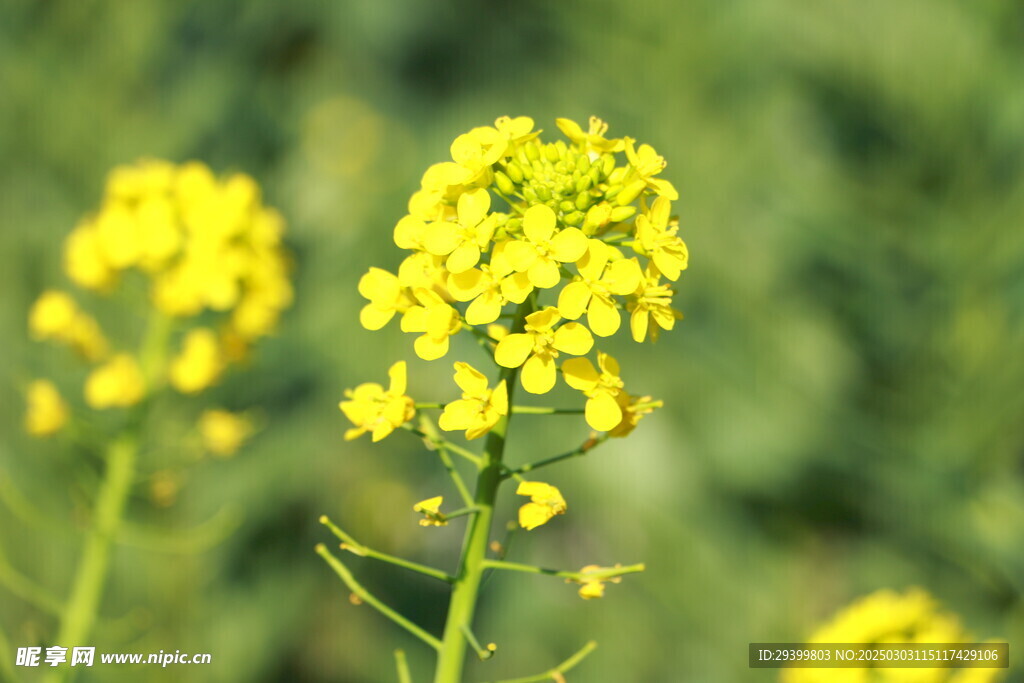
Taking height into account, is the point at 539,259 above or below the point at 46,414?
below

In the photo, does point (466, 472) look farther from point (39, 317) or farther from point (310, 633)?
point (39, 317)

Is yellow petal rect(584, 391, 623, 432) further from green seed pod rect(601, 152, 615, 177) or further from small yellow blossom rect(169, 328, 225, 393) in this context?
small yellow blossom rect(169, 328, 225, 393)

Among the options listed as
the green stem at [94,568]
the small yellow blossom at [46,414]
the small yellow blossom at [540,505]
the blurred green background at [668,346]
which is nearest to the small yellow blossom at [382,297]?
the small yellow blossom at [540,505]

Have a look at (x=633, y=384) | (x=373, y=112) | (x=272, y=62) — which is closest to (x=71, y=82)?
(x=272, y=62)

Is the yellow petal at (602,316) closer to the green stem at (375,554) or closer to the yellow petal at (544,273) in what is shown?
the yellow petal at (544,273)

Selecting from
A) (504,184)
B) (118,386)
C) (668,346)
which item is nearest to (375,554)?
(504,184)

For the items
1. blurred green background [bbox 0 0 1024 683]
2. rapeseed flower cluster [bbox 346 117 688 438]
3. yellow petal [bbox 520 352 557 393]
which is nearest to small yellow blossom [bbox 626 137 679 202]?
rapeseed flower cluster [bbox 346 117 688 438]

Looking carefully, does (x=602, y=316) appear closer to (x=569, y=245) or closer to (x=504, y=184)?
(x=569, y=245)
